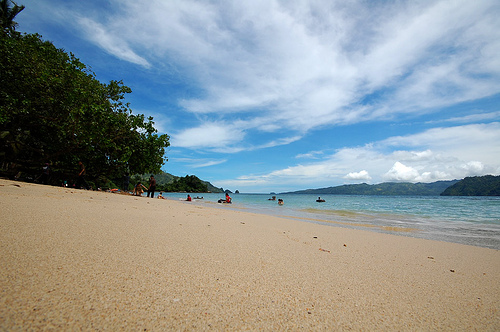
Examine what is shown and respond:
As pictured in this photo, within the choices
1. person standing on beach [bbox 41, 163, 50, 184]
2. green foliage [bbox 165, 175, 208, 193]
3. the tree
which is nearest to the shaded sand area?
person standing on beach [bbox 41, 163, 50, 184]

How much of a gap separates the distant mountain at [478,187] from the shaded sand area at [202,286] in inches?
5715

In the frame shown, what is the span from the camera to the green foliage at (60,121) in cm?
1175

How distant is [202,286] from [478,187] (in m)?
159

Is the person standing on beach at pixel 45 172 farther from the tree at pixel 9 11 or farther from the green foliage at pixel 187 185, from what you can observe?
the green foliage at pixel 187 185

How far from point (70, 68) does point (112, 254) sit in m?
16.0

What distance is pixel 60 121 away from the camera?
41.7 ft

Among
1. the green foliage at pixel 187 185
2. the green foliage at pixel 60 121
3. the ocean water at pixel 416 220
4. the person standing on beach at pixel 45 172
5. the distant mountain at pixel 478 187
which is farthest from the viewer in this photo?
the distant mountain at pixel 478 187

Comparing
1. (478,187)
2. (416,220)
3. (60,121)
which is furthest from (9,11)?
(478,187)

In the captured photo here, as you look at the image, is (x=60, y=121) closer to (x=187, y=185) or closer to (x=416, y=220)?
(x=416, y=220)

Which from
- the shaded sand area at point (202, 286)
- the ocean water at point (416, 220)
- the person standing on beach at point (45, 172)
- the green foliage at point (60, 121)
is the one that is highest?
the green foliage at point (60, 121)

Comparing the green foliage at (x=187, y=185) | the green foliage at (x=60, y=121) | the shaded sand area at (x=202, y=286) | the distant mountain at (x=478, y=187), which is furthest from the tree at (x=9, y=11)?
the distant mountain at (x=478, y=187)

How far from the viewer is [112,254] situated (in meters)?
2.18

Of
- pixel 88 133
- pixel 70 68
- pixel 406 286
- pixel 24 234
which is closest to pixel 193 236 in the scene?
pixel 24 234

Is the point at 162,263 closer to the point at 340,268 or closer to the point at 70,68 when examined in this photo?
the point at 340,268
